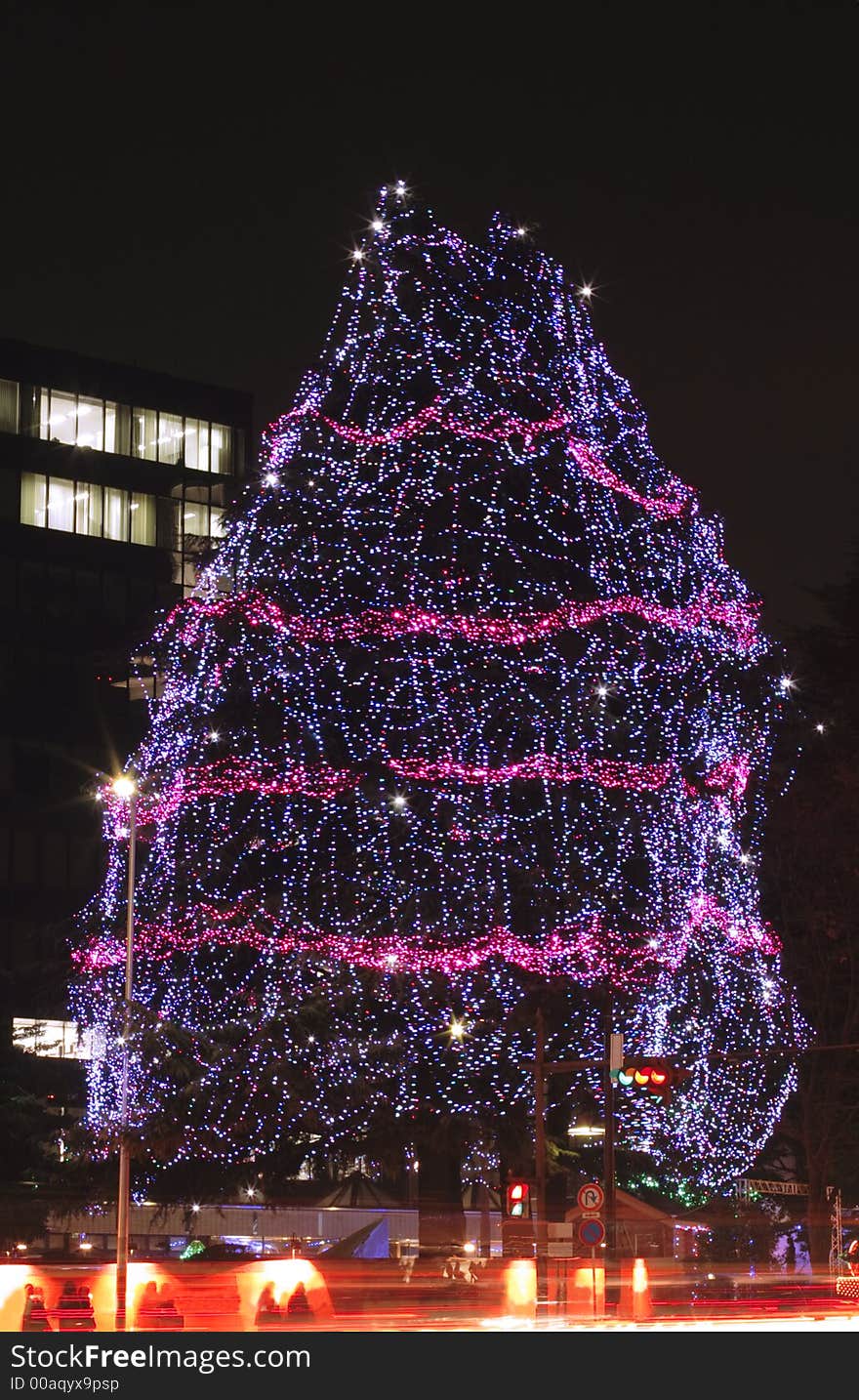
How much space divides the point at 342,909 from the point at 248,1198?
32.9ft

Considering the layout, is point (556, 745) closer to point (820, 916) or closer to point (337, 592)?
point (337, 592)

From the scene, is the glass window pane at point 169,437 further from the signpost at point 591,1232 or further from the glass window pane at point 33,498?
the signpost at point 591,1232

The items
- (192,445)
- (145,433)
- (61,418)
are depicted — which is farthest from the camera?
(192,445)

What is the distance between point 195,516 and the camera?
263ft

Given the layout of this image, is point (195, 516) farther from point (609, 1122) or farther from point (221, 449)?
point (609, 1122)

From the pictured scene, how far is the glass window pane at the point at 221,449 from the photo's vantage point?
81.8 meters

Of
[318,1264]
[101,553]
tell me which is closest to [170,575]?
[101,553]

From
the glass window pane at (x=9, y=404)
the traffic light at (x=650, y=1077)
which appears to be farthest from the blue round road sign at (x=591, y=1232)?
the glass window pane at (x=9, y=404)

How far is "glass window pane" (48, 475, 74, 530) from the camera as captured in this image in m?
76.5

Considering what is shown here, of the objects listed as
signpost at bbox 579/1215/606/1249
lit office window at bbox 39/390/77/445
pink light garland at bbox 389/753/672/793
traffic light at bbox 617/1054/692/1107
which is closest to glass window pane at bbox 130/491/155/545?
lit office window at bbox 39/390/77/445

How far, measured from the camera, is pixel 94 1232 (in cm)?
5822

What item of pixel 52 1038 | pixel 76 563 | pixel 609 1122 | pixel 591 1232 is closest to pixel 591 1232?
pixel 591 1232

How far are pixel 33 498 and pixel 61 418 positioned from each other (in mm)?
3663

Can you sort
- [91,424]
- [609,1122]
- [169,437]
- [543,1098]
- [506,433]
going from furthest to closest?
[169,437] < [91,424] < [506,433] < [543,1098] < [609,1122]
